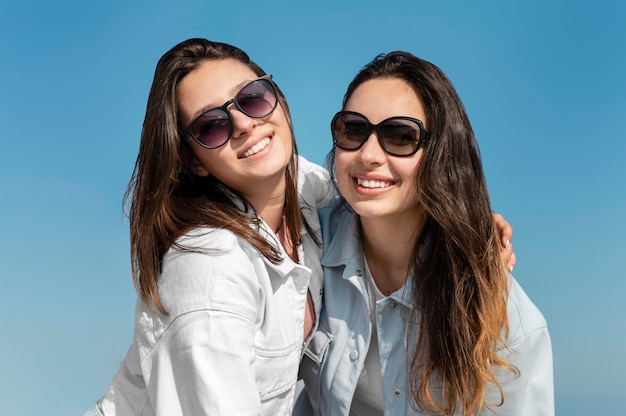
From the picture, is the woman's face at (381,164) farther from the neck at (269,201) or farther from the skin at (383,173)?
the neck at (269,201)

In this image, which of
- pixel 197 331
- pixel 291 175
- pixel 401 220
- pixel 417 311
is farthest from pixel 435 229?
pixel 197 331

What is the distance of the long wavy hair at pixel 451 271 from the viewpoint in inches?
131

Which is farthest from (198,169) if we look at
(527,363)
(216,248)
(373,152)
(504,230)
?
(527,363)

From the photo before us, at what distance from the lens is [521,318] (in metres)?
3.38

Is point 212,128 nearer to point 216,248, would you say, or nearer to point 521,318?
point 216,248

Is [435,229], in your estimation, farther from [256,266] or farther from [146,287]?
[146,287]

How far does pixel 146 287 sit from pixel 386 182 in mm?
1229

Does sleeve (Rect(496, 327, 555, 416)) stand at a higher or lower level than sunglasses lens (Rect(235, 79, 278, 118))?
lower

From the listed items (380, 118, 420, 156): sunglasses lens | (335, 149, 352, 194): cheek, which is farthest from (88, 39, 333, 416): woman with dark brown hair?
(380, 118, 420, 156): sunglasses lens

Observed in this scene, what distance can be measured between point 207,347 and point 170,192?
91 cm

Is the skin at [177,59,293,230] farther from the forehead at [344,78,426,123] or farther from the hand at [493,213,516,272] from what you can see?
the hand at [493,213,516,272]

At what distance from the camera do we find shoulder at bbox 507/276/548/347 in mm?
3371

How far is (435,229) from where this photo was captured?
11.5 feet

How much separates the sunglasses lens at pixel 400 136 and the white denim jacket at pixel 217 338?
737 mm
